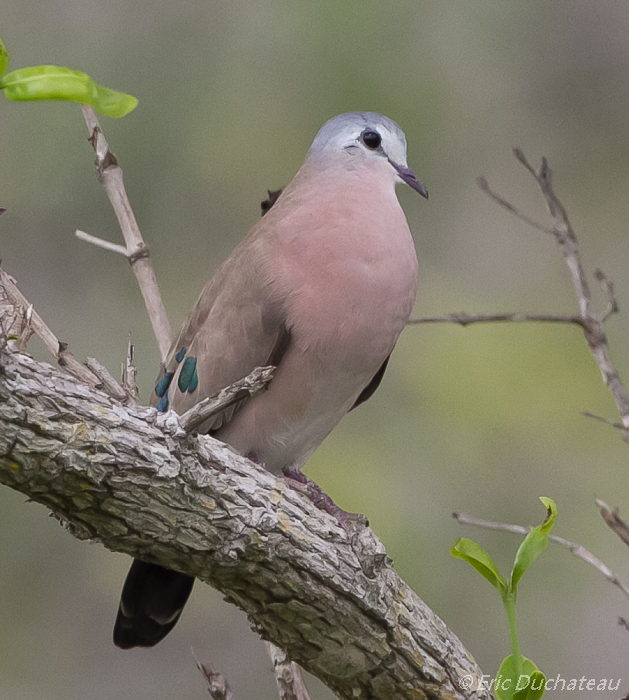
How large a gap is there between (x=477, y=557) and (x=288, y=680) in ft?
1.89

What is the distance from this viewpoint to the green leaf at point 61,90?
3.65 ft

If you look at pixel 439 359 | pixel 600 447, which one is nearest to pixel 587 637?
pixel 600 447

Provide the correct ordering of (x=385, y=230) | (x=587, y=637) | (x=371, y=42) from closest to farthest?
1. (x=385, y=230)
2. (x=587, y=637)
3. (x=371, y=42)

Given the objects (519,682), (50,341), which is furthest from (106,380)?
(519,682)

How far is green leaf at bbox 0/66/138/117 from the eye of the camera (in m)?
1.11

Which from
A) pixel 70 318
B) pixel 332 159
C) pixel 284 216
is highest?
pixel 332 159

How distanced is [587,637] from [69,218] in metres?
2.26

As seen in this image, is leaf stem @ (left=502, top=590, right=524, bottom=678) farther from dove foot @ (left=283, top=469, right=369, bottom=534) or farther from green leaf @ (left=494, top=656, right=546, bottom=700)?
dove foot @ (left=283, top=469, right=369, bottom=534)

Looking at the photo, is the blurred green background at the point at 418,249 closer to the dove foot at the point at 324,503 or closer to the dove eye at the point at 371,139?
the dove foot at the point at 324,503

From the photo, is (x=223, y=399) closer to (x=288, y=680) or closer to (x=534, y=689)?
(x=534, y=689)

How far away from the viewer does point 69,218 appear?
3.75m

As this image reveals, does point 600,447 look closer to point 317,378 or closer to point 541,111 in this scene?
point 541,111

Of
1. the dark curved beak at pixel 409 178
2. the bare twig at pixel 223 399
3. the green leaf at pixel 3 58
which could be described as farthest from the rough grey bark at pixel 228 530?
the dark curved beak at pixel 409 178

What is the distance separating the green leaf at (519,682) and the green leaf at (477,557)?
0.40 ft
